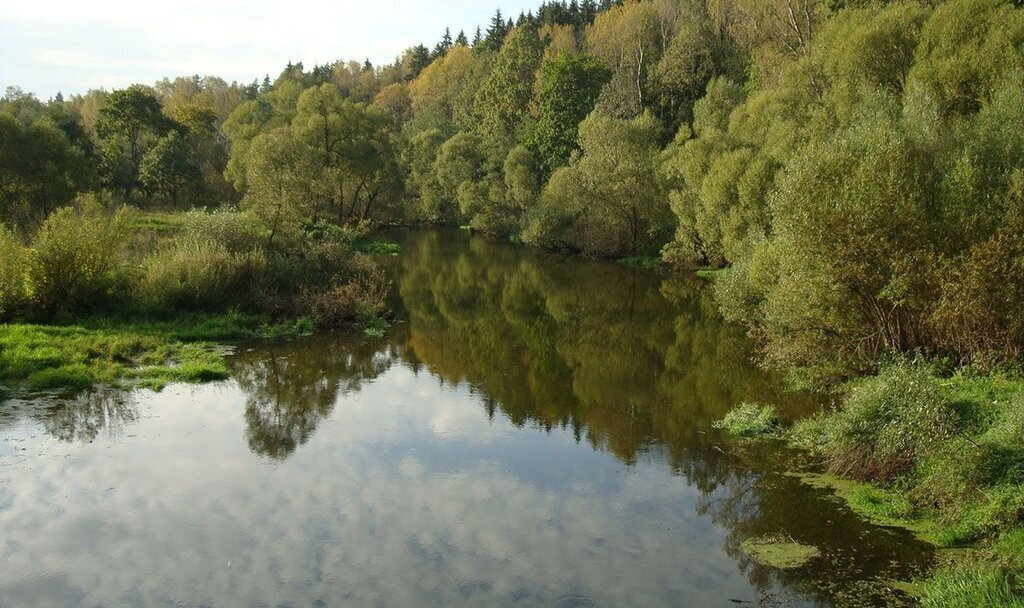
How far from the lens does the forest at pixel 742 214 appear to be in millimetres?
Result: 14869

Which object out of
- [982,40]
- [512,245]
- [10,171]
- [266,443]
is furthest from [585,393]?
[512,245]

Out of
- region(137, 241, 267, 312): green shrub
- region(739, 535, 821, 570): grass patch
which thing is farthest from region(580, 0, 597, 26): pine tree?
region(739, 535, 821, 570): grass patch

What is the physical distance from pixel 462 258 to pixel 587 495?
40.9m

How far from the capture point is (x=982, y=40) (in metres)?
29.2

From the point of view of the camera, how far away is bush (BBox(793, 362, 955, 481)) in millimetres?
13367

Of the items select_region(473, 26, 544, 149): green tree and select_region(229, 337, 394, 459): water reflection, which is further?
select_region(473, 26, 544, 149): green tree

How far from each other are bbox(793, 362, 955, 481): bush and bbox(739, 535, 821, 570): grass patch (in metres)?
2.98

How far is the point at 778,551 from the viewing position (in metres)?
12.4

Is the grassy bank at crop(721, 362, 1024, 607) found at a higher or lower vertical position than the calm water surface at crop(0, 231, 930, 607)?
higher

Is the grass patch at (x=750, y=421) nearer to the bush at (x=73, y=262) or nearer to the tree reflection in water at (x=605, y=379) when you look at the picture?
the tree reflection in water at (x=605, y=379)

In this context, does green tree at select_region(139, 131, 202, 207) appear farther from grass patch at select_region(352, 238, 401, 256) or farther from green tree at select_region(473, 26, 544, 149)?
green tree at select_region(473, 26, 544, 149)

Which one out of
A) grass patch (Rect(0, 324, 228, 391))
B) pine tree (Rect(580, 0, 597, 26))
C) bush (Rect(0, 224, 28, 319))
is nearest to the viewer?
grass patch (Rect(0, 324, 228, 391))

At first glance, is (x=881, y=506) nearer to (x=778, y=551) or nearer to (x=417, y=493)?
(x=778, y=551)

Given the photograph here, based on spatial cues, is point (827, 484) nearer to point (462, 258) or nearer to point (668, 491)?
point (668, 491)
